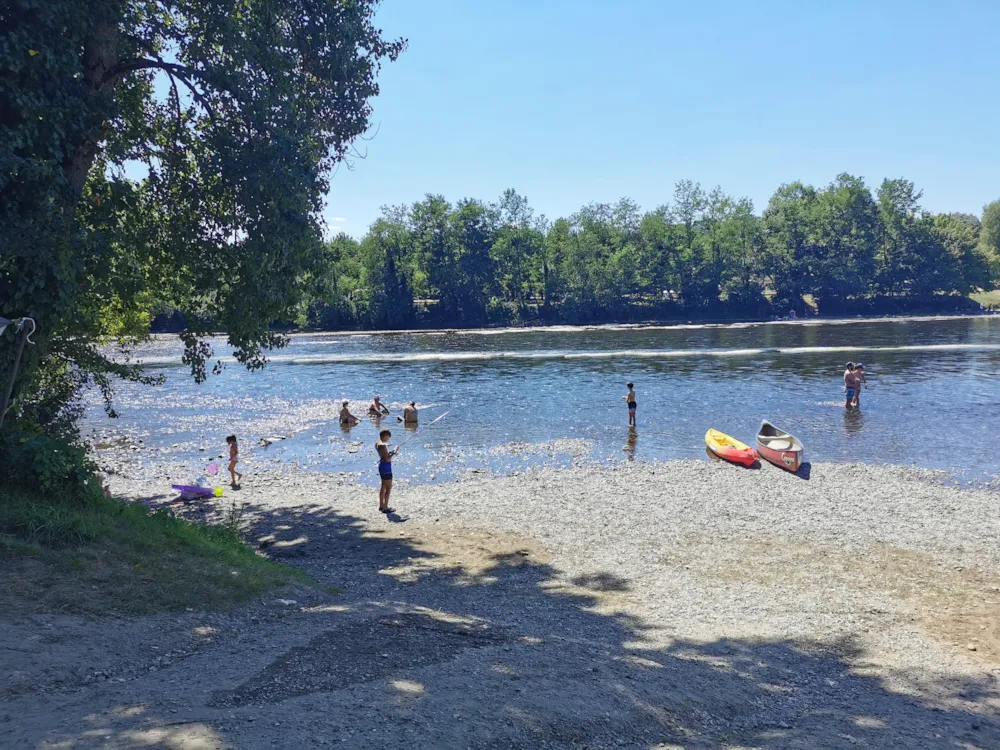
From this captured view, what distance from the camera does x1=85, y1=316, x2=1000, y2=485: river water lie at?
2583 cm

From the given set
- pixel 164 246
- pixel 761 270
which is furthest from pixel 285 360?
pixel 761 270

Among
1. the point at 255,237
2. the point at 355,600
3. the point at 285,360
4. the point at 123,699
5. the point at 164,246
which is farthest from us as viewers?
the point at 285,360

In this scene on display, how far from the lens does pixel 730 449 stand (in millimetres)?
24094

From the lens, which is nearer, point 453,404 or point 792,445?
point 792,445

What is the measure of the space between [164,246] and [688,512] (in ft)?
48.6

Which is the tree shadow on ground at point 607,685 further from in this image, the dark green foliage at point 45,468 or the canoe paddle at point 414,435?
the canoe paddle at point 414,435

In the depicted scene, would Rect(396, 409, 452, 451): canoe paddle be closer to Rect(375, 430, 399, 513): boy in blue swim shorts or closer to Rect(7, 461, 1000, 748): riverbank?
Rect(375, 430, 399, 513): boy in blue swim shorts

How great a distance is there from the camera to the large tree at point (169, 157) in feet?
39.3

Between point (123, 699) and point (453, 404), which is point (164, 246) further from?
point (453, 404)

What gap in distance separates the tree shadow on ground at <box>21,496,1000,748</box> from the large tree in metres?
7.54

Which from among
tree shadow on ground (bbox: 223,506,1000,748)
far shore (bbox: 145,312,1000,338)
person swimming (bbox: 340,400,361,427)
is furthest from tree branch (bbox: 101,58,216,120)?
far shore (bbox: 145,312,1000,338)

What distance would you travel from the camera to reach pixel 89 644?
7.79m

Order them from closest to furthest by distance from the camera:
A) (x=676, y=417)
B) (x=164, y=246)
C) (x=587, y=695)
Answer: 1. (x=587, y=695)
2. (x=164, y=246)
3. (x=676, y=417)

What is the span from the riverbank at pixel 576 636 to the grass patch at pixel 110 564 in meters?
0.59
